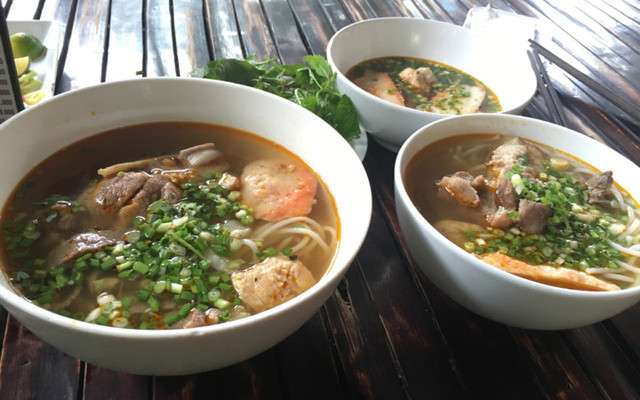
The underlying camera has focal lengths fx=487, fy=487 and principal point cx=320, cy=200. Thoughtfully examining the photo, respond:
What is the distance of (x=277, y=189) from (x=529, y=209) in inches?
30.0

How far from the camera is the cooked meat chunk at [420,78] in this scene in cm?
225

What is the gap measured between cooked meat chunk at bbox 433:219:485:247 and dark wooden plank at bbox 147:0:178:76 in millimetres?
1446

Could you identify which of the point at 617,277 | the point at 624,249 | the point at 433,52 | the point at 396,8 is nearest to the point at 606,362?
the point at 617,277

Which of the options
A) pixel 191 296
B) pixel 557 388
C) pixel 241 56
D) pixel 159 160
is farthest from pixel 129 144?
pixel 557 388

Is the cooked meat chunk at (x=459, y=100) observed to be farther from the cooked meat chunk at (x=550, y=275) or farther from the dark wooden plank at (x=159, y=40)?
Answer: the dark wooden plank at (x=159, y=40)

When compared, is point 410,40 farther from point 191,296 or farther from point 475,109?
point 191,296

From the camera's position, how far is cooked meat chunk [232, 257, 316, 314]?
3.78 ft

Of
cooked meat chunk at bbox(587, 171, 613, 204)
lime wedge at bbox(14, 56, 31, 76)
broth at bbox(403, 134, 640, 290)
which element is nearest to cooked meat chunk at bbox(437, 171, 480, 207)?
broth at bbox(403, 134, 640, 290)

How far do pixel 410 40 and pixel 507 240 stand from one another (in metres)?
1.42

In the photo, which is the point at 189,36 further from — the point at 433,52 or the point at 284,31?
the point at 433,52

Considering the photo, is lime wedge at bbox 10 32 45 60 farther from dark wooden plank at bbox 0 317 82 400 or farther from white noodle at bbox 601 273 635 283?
white noodle at bbox 601 273 635 283

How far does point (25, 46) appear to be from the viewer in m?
2.15

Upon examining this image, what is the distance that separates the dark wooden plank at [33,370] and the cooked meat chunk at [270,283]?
40cm

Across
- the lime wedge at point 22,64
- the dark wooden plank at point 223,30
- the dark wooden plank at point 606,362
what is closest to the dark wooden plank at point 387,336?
the dark wooden plank at point 606,362
